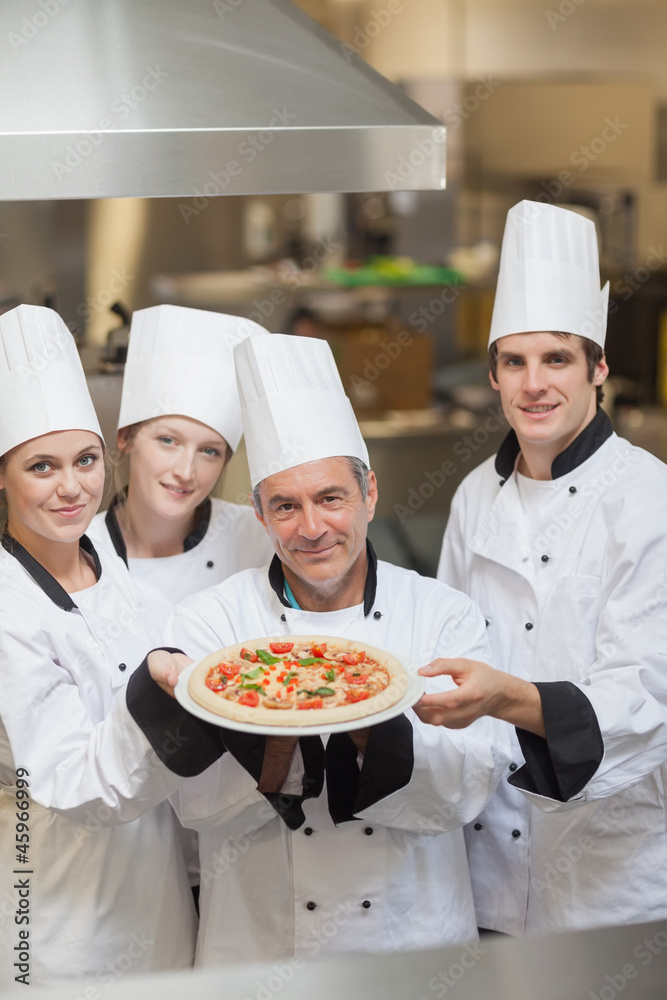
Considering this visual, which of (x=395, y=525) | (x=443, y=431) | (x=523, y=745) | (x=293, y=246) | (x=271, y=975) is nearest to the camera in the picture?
(x=271, y=975)

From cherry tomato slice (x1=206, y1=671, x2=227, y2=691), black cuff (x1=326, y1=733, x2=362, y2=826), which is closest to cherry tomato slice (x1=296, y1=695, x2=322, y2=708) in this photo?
cherry tomato slice (x1=206, y1=671, x2=227, y2=691)

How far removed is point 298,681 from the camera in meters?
1.43

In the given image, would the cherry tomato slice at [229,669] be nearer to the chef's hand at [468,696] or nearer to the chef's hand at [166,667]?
the chef's hand at [166,667]

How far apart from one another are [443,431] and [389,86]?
7.20 feet

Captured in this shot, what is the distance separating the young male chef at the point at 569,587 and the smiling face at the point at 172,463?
518 mm

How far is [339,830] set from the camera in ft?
5.34

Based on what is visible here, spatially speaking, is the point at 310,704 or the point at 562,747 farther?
the point at 562,747

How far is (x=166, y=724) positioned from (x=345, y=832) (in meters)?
0.38

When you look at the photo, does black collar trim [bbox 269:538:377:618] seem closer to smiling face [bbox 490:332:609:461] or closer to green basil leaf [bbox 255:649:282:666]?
green basil leaf [bbox 255:649:282:666]

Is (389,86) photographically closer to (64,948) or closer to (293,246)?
(64,948)

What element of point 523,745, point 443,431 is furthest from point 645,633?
point 443,431

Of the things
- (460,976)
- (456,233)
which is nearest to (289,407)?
(460,976)

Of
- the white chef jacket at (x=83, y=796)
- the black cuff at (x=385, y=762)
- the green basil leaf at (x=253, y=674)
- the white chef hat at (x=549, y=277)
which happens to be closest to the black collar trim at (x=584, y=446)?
the white chef hat at (x=549, y=277)

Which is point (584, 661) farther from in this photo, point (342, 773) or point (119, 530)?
point (119, 530)
